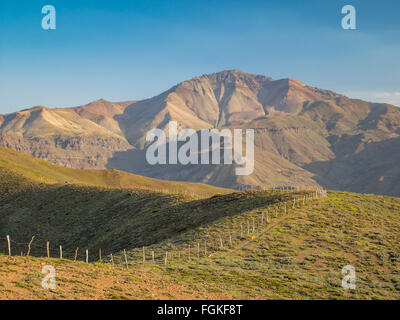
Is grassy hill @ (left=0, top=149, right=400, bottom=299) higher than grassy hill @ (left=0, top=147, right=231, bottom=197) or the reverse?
the reverse

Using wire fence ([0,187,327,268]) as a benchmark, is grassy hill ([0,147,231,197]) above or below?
above

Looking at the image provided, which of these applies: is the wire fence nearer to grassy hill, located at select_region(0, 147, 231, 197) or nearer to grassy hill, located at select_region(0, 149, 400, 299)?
→ grassy hill, located at select_region(0, 149, 400, 299)

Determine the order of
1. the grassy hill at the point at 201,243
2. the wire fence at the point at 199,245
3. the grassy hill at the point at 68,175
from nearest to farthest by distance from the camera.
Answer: the grassy hill at the point at 201,243
the wire fence at the point at 199,245
the grassy hill at the point at 68,175

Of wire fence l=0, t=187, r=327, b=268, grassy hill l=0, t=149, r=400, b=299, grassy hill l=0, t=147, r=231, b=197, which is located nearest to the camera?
grassy hill l=0, t=149, r=400, b=299

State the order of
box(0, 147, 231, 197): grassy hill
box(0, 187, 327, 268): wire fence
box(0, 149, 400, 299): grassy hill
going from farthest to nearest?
box(0, 147, 231, 197): grassy hill
box(0, 187, 327, 268): wire fence
box(0, 149, 400, 299): grassy hill

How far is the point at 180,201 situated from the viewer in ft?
249

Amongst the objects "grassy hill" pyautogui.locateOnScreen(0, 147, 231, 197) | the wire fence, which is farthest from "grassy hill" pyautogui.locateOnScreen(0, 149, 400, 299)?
"grassy hill" pyautogui.locateOnScreen(0, 147, 231, 197)

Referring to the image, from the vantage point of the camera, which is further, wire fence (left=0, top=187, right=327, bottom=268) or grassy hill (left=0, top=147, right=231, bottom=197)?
grassy hill (left=0, top=147, right=231, bottom=197)

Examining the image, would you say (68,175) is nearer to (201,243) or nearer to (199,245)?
(201,243)

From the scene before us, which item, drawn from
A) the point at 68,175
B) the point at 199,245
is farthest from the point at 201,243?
the point at 68,175

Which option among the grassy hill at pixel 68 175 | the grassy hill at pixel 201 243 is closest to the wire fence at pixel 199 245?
the grassy hill at pixel 201 243

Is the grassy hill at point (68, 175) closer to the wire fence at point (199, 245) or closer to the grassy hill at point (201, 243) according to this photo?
the grassy hill at point (201, 243)

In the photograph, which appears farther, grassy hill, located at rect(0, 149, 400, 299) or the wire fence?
the wire fence
